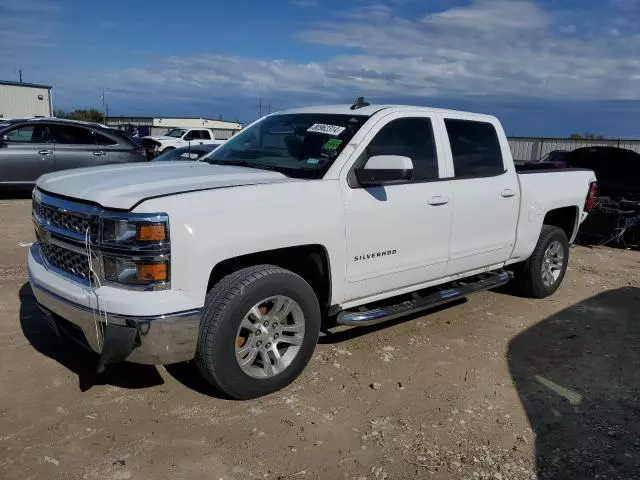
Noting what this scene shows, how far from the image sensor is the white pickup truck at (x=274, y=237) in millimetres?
3180

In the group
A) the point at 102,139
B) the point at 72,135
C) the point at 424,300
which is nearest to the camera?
the point at 424,300

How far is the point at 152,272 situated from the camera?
3.13m

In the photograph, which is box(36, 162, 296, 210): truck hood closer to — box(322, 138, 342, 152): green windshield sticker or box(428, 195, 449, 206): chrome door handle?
box(322, 138, 342, 152): green windshield sticker

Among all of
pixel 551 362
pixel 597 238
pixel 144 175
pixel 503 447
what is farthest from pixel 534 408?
pixel 597 238

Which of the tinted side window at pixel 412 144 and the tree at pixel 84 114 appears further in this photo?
the tree at pixel 84 114

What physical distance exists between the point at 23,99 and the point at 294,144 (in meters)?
45.4

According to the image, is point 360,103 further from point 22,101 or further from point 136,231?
point 22,101

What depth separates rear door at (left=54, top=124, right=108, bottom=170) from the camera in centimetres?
1176

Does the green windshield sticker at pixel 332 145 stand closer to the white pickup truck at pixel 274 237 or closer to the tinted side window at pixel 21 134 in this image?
the white pickup truck at pixel 274 237

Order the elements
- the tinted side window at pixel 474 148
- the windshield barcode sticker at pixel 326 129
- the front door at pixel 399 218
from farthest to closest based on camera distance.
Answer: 1. the tinted side window at pixel 474 148
2. the windshield barcode sticker at pixel 326 129
3. the front door at pixel 399 218

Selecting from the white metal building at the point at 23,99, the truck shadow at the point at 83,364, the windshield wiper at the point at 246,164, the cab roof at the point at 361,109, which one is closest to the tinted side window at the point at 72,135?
the truck shadow at the point at 83,364

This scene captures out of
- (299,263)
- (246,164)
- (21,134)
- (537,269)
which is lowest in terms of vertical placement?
(537,269)

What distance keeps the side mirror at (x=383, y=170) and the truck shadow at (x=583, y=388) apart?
1753mm

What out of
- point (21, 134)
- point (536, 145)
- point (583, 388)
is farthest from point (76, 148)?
point (536, 145)
